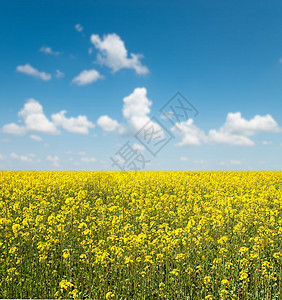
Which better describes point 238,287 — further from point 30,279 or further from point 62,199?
point 62,199

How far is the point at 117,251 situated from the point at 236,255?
3395 mm

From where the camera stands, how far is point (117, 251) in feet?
19.2

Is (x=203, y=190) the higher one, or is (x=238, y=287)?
(x=203, y=190)

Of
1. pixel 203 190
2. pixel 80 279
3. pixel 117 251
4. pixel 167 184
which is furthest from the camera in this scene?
pixel 167 184

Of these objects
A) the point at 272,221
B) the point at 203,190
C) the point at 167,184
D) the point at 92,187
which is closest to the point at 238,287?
the point at 272,221

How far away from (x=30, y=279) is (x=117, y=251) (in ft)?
7.83

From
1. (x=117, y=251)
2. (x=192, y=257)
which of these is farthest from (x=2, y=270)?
(x=192, y=257)

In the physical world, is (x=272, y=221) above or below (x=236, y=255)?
above

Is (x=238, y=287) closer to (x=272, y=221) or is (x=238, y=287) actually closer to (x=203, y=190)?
(x=272, y=221)

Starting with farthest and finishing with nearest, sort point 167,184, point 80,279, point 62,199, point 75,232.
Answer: point 167,184 < point 62,199 < point 75,232 < point 80,279

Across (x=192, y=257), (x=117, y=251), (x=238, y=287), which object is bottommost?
(x=238, y=287)

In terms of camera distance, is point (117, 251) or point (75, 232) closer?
point (117, 251)

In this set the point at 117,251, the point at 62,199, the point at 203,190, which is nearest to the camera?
the point at 117,251

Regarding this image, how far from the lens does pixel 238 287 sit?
21.7 feet
